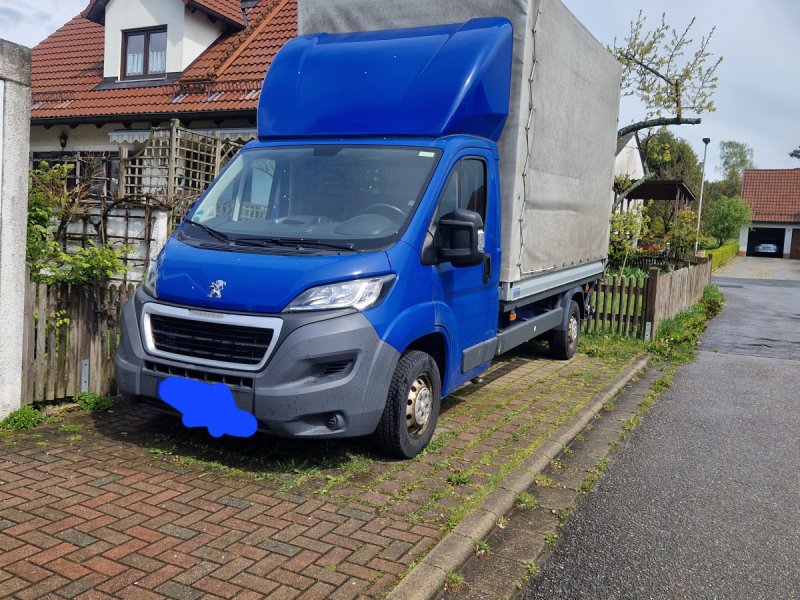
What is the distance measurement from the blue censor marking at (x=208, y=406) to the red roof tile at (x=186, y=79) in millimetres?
10650

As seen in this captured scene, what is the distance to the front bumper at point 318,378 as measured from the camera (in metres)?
4.37

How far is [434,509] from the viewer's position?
438cm

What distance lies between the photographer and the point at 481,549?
12.9ft

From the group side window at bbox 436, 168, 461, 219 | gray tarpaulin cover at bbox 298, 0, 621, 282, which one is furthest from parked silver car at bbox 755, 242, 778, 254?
side window at bbox 436, 168, 461, 219

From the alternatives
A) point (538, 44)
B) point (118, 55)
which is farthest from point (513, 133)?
point (118, 55)

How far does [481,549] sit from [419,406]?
1387 millimetres

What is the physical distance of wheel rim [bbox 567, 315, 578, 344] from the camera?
31.0 feet

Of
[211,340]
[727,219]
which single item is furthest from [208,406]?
[727,219]

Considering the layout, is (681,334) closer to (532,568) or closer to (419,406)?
(419,406)

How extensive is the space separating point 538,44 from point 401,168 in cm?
225

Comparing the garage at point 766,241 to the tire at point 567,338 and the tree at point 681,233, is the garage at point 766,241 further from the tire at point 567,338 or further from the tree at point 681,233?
the tire at point 567,338

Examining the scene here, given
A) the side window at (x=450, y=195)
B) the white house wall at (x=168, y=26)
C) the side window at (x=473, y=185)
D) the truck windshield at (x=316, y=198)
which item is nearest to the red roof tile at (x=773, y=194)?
the white house wall at (x=168, y=26)

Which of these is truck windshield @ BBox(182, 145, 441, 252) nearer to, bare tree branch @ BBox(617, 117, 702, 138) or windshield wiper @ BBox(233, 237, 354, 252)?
windshield wiper @ BBox(233, 237, 354, 252)

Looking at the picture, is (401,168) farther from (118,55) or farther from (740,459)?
(118,55)
